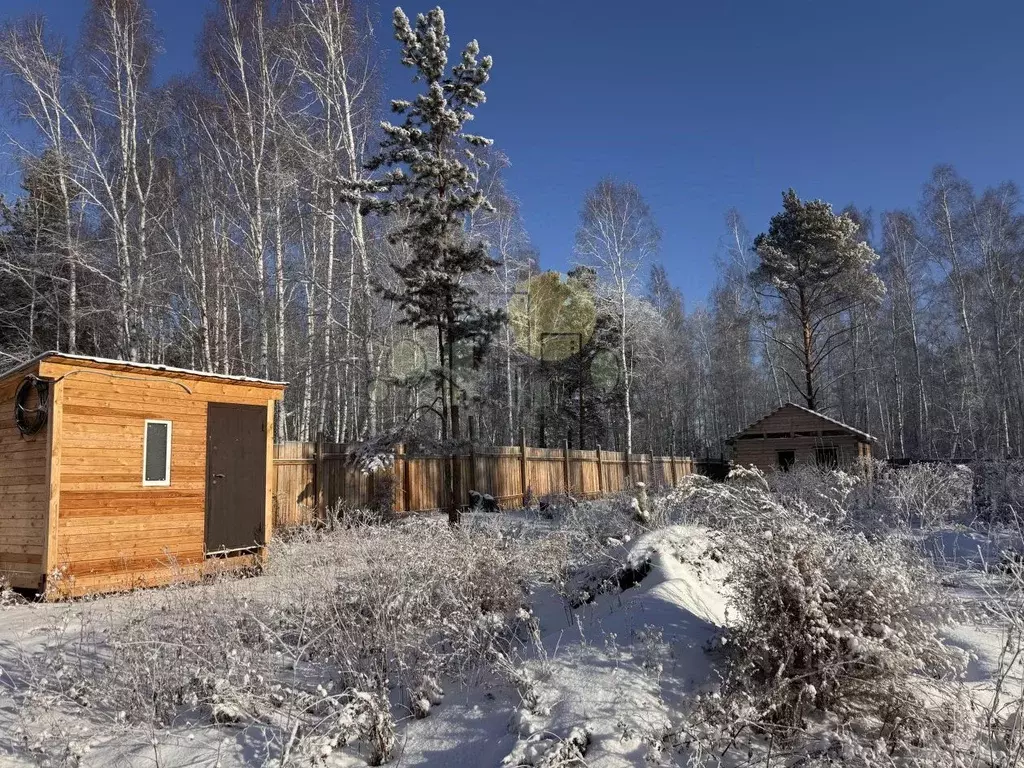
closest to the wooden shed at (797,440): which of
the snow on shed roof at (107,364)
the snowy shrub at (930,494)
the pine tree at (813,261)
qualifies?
the pine tree at (813,261)

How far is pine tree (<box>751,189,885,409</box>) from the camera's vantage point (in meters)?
22.0

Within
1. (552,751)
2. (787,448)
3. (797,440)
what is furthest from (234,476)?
(797,440)

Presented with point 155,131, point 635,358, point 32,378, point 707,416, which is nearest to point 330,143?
point 155,131

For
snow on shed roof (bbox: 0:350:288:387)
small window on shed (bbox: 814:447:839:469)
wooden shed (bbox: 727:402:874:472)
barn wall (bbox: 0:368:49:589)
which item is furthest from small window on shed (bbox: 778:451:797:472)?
barn wall (bbox: 0:368:49:589)

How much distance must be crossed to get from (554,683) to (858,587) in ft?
5.39

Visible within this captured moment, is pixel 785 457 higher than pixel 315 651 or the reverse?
higher

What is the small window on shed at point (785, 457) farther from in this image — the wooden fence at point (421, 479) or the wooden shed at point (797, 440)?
the wooden fence at point (421, 479)

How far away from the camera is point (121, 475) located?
801 cm

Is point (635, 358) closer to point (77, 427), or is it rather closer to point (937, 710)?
point (77, 427)

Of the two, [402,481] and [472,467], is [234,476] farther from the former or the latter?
[472,467]

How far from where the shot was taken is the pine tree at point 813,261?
2203 centimetres

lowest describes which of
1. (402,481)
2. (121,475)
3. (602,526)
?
(602,526)

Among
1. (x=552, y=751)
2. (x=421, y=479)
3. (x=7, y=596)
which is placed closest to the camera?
(x=552, y=751)

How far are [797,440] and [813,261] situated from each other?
637cm
